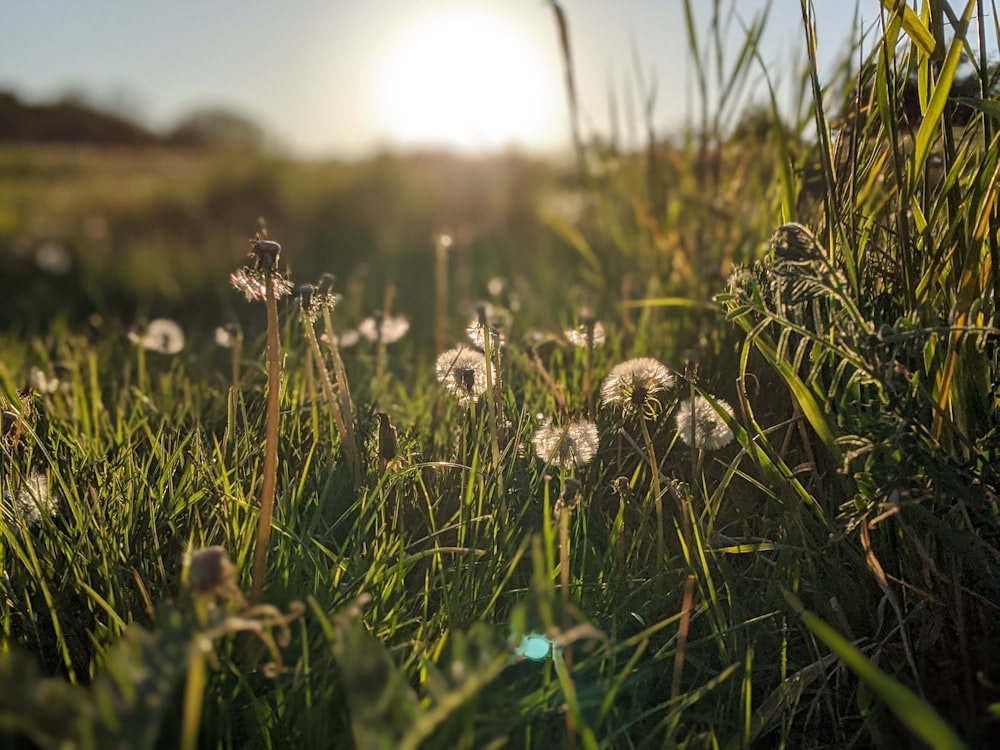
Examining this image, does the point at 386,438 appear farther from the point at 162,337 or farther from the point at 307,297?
the point at 162,337

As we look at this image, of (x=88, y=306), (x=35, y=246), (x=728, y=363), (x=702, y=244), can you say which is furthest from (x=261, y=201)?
(x=728, y=363)

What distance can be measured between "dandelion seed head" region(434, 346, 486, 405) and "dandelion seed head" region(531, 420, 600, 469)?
12 centimetres

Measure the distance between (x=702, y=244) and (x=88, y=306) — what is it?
2760mm

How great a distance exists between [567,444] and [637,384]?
135mm

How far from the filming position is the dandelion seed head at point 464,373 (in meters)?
1.36

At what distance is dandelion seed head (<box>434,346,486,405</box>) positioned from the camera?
4.46ft

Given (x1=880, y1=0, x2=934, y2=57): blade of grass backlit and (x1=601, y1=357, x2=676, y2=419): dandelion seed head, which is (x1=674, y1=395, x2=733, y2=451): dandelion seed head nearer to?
(x1=601, y1=357, x2=676, y2=419): dandelion seed head

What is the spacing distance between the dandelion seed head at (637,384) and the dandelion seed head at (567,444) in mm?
57

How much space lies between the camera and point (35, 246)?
4.78m

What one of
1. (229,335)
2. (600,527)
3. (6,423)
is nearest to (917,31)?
(600,527)

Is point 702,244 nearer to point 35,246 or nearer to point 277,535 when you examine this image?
point 277,535

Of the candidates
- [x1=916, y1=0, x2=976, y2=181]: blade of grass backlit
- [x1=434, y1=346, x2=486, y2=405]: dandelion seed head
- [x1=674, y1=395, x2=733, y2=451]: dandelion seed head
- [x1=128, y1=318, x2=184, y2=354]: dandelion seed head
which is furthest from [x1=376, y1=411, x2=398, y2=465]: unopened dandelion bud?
[x1=128, y1=318, x2=184, y2=354]: dandelion seed head

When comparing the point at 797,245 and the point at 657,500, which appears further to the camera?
the point at 657,500

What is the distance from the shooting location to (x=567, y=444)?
4.06 ft
